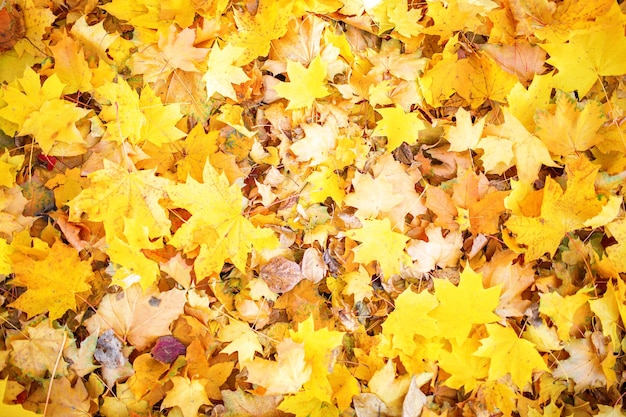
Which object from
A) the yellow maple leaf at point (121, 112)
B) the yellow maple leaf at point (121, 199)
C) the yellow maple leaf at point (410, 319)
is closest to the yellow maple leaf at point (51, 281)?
the yellow maple leaf at point (121, 199)

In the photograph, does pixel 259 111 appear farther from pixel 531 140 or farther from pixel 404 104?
pixel 531 140

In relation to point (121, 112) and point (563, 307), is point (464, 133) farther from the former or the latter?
point (121, 112)

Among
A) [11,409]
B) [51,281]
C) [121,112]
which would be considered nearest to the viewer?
[11,409]

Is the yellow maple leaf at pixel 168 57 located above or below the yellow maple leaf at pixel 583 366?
above

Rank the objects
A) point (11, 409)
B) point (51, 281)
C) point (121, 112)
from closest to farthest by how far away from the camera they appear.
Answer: point (11, 409) → point (51, 281) → point (121, 112)

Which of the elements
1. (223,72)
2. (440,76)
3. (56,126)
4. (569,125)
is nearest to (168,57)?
(223,72)

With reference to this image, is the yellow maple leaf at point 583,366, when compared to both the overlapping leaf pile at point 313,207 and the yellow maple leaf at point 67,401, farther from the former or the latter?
the yellow maple leaf at point 67,401

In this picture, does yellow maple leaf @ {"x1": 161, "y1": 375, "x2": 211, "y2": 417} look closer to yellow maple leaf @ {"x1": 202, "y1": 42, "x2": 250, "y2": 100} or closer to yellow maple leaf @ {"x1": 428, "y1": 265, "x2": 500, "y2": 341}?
yellow maple leaf @ {"x1": 428, "y1": 265, "x2": 500, "y2": 341}

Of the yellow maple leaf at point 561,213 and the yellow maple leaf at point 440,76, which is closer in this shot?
the yellow maple leaf at point 561,213
